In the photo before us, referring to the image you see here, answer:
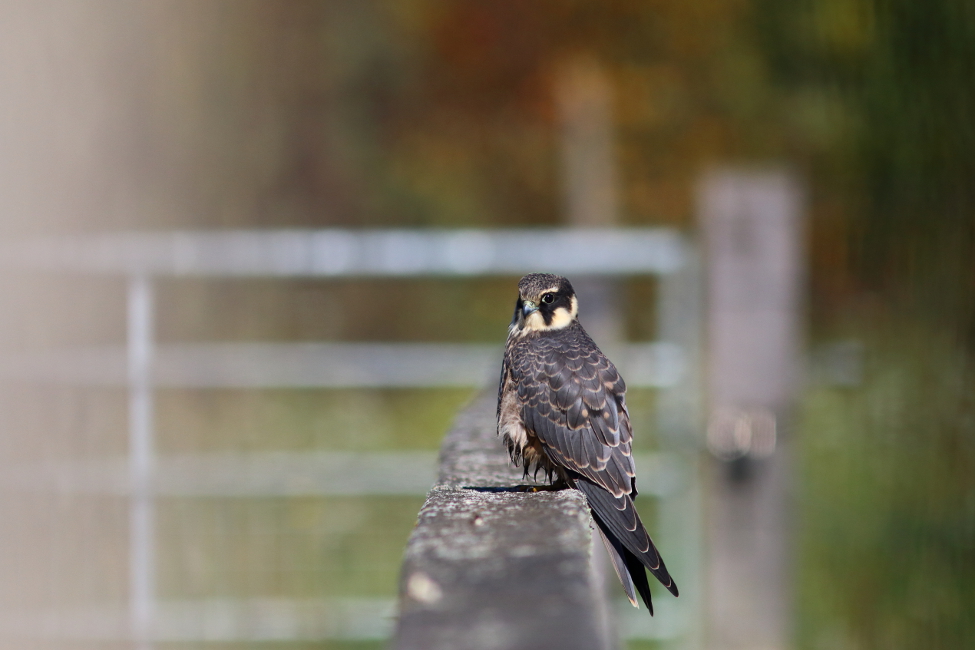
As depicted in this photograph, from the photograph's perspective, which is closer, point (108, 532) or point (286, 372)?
point (108, 532)

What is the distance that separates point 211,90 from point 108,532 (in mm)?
5267

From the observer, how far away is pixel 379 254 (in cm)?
448

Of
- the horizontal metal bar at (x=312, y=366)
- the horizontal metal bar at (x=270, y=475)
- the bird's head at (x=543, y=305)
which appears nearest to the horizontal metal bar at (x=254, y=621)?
the horizontal metal bar at (x=270, y=475)

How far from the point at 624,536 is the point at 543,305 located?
0.66 meters

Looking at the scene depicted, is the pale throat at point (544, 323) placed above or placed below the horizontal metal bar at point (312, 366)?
above

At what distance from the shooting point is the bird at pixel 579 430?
Result: 187cm

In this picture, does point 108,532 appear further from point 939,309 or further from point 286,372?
point 939,309

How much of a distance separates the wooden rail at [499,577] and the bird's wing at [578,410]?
39cm

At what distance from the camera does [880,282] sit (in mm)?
2537

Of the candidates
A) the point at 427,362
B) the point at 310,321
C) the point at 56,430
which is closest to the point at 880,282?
the point at 427,362

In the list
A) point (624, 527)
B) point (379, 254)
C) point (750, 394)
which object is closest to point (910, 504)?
point (750, 394)

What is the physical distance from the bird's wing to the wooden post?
46.9 inches

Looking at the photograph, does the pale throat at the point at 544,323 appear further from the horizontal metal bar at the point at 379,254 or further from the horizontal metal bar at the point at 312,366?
the horizontal metal bar at the point at 379,254

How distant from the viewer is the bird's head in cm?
232
